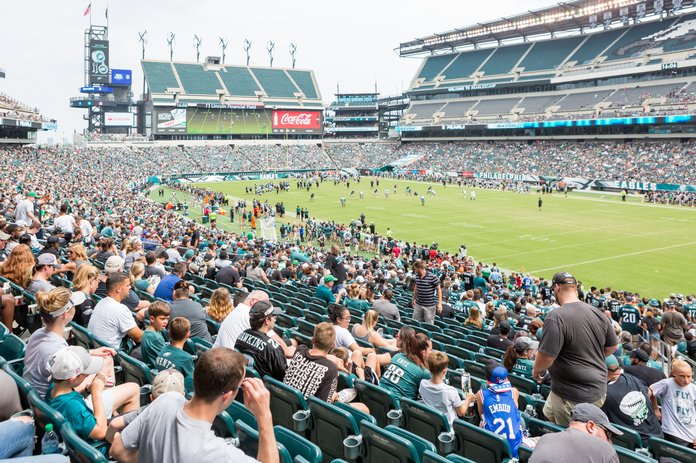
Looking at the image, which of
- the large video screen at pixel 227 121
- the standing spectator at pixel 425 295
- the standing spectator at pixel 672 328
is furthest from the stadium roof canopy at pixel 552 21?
the standing spectator at pixel 425 295

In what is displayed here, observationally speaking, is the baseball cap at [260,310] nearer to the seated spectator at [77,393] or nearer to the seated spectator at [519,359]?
the seated spectator at [77,393]

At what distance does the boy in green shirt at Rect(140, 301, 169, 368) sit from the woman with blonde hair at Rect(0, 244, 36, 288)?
11.6 feet

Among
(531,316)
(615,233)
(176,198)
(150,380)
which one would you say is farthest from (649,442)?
(176,198)

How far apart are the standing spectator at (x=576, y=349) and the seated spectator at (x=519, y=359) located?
2.77 metres

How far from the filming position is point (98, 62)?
105500mm

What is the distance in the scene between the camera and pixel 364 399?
245 inches

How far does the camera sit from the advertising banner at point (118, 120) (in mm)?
103312

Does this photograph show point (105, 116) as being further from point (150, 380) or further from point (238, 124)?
point (150, 380)

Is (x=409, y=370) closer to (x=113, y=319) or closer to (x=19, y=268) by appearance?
(x=113, y=319)

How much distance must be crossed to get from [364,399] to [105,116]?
361 ft

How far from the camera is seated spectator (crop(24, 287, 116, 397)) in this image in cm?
500

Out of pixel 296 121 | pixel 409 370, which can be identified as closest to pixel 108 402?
pixel 409 370

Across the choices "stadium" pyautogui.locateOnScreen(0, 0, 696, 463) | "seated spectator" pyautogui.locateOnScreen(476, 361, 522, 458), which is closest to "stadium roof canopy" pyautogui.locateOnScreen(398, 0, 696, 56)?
"stadium" pyautogui.locateOnScreen(0, 0, 696, 463)

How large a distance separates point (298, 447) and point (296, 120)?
108630 mm
